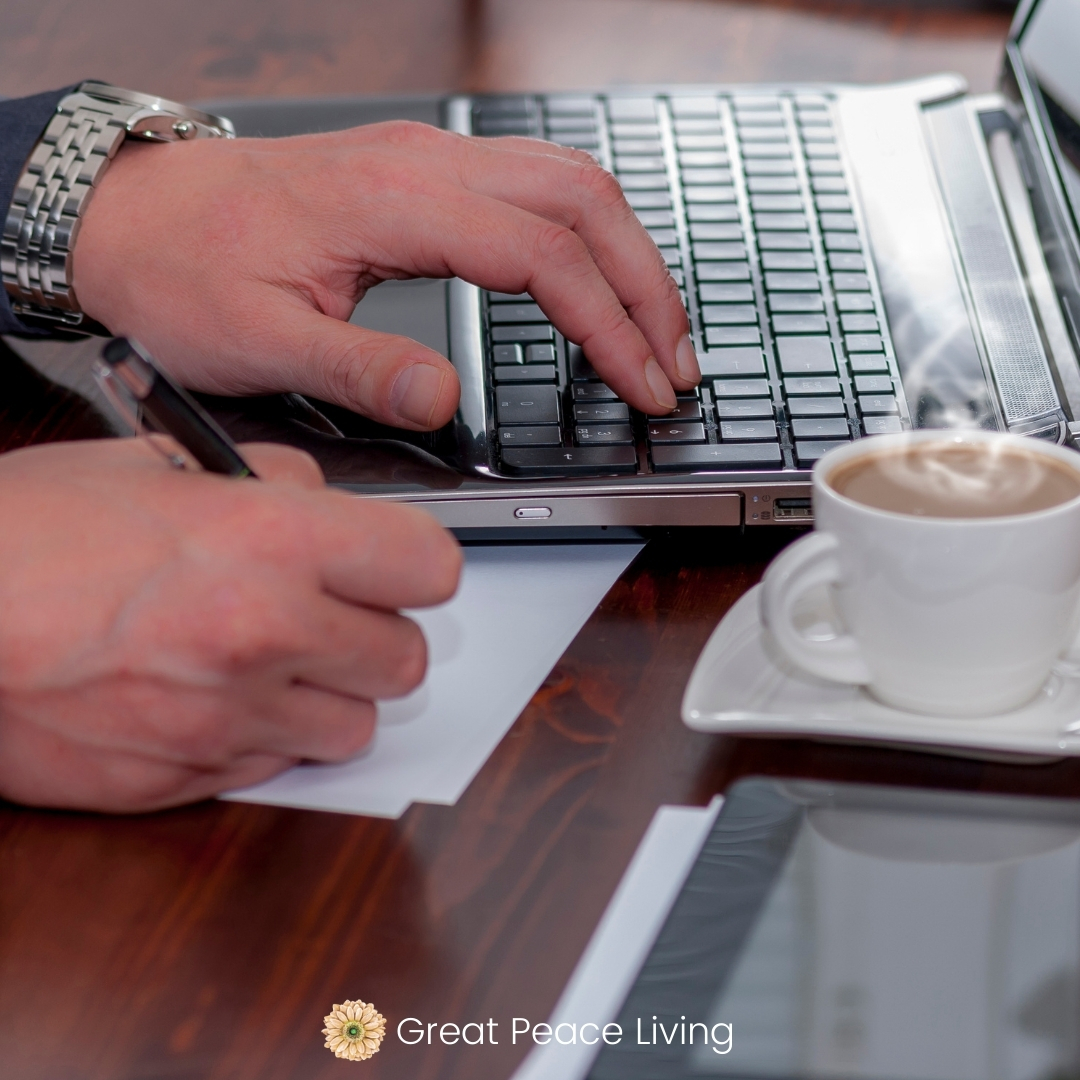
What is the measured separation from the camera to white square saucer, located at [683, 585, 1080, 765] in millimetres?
371

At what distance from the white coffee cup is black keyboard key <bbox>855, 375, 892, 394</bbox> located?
0.14 m

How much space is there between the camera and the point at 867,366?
21.7 inches


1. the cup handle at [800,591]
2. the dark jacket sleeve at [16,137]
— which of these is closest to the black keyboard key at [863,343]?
the cup handle at [800,591]

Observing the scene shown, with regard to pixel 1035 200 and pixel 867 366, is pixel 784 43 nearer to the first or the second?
pixel 1035 200

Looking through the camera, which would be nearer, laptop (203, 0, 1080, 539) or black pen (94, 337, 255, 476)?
black pen (94, 337, 255, 476)

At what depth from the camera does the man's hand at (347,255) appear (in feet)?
1.83

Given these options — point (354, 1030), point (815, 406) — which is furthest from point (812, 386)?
point (354, 1030)

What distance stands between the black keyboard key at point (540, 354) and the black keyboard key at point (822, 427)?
131 mm

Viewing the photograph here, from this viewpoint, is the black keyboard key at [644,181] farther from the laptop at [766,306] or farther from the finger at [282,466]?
the finger at [282,466]

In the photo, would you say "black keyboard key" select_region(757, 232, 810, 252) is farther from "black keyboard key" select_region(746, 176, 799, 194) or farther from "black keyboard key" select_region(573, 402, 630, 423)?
"black keyboard key" select_region(573, 402, 630, 423)

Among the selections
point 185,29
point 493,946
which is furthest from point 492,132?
point 493,946

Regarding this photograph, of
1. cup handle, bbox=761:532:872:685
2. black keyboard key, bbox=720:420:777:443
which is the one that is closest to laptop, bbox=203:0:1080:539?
black keyboard key, bbox=720:420:777:443

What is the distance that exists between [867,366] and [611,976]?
33cm

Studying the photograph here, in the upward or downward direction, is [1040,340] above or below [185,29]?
above
